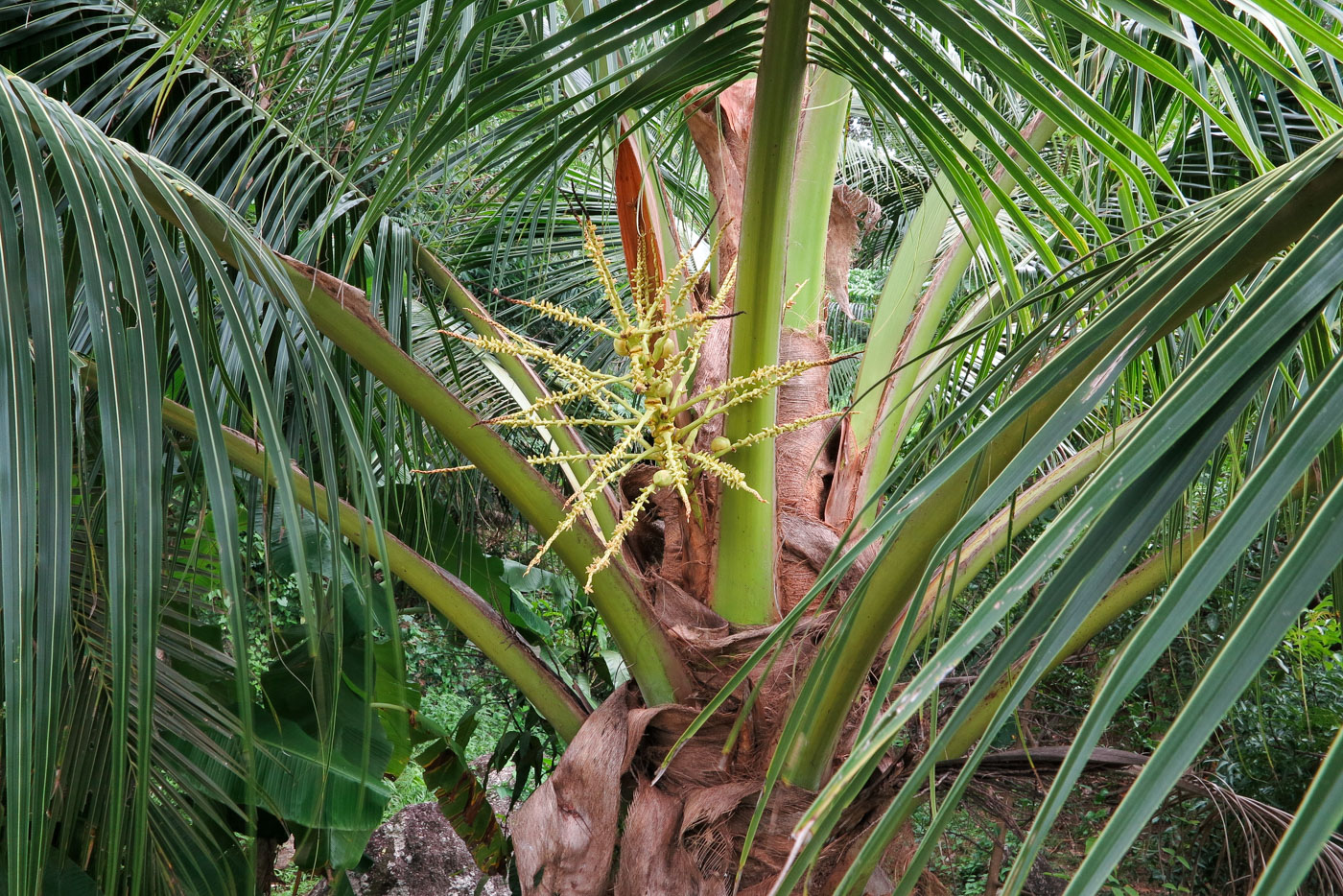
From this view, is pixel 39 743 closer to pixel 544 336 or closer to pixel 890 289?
pixel 890 289

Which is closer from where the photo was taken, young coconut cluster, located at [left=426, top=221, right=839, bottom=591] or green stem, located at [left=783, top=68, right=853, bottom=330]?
young coconut cluster, located at [left=426, top=221, right=839, bottom=591]

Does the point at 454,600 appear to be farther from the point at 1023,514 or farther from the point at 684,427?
the point at 1023,514

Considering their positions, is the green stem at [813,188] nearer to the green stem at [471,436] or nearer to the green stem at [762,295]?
the green stem at [762,295]

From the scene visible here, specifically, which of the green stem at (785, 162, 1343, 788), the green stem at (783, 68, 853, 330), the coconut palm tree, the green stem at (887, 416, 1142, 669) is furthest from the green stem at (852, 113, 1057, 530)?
the green stem at (785, 162, 1343, 788)

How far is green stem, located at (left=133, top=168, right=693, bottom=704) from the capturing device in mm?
963

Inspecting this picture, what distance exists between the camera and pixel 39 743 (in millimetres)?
533

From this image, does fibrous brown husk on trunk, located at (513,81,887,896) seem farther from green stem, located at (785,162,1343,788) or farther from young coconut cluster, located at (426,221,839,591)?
young coconut cluster, located at (426,221,839,591)

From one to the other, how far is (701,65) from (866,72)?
0.17 metres

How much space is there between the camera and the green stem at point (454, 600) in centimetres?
119

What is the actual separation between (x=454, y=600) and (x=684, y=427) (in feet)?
1.48

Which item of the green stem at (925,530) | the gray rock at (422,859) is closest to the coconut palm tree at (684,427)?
the green stem at (925,530)

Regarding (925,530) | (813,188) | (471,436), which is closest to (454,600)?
(471,436)

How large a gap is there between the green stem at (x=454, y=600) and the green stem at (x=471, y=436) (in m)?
0.14

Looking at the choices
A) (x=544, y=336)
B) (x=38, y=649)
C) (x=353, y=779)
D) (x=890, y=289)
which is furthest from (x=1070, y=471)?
(x=544, y=336)
